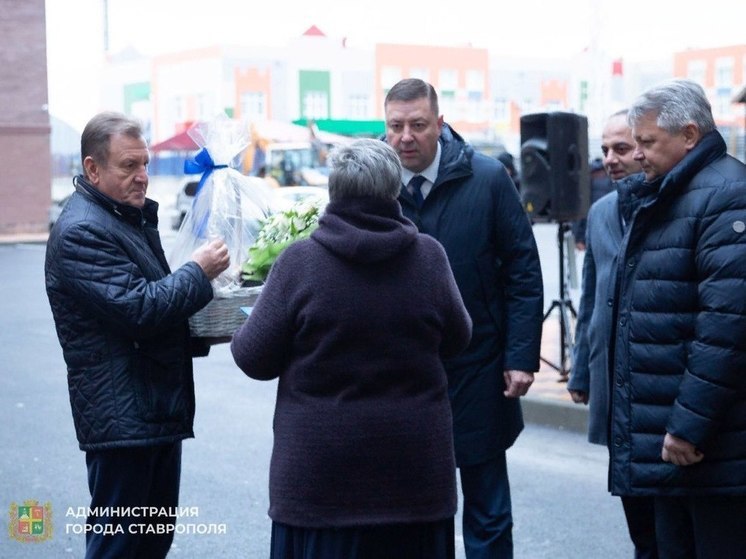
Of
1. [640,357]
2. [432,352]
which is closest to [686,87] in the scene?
[640,357]

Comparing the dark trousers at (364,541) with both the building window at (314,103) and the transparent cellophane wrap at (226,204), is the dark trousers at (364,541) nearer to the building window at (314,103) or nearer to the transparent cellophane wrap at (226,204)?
the transparent cellophane wrap at (226,204)

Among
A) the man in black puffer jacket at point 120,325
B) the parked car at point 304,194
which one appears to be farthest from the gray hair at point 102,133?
the parked car at point 304,194

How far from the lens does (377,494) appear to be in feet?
10.5

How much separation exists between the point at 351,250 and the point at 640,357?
106 cm

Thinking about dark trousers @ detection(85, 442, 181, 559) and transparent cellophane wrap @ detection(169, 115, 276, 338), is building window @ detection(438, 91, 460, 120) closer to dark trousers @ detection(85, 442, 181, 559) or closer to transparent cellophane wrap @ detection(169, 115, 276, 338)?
transparent cellophane wrap @ detection(169, 115, 276, 338)

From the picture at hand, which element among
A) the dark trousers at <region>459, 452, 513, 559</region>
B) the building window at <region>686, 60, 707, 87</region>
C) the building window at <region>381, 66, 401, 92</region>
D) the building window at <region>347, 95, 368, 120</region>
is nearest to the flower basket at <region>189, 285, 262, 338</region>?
the dark trousers at <region>459, 452, 513, 559</region>

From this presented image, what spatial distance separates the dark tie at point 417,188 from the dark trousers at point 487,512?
1000 mm

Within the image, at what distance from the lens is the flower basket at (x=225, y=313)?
399 cm

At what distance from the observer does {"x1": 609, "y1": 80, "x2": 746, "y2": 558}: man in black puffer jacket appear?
344cm

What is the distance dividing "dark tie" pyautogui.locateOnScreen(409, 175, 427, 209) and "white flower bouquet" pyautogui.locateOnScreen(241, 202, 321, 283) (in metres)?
0.46

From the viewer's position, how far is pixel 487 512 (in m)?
4.40

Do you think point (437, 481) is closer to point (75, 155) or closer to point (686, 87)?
point (686, 87)

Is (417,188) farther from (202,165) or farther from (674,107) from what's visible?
(674,107)

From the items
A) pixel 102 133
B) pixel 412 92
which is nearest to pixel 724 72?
pixel 412 92
